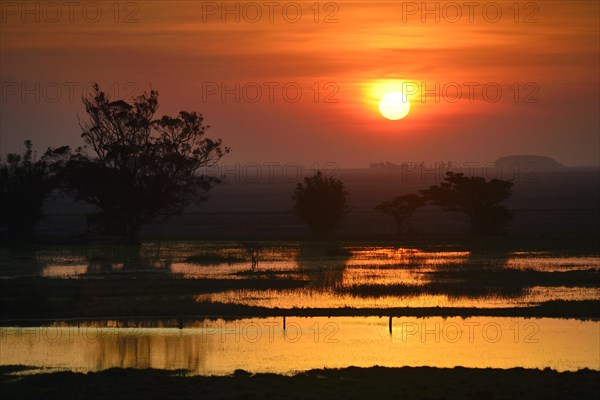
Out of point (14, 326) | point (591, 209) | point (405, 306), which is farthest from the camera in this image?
point (591, 209)

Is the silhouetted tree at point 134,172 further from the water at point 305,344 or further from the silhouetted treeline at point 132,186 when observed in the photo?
the water at point 305,344

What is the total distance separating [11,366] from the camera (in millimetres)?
26000

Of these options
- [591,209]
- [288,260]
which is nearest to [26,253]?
[288,260]

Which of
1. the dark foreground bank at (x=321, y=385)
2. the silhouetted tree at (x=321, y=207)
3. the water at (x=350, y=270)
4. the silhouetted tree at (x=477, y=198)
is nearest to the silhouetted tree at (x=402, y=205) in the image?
the silhouetted tree at (x=477, y=198)

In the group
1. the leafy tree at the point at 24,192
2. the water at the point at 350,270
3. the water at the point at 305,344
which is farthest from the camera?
the leafy tree at the point at 24,192

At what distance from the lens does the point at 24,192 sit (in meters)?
77.7

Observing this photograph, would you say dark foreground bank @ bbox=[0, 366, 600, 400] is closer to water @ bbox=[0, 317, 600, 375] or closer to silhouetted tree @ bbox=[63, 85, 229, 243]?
water @ bbox=[0, 317, 600, 375]

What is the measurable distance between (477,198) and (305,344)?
56115 millimetres

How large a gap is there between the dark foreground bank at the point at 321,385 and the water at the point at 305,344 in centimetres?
144

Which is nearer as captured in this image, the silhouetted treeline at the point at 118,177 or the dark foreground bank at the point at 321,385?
the dark foreground bank at the point at 321,385

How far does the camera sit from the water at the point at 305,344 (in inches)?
1062

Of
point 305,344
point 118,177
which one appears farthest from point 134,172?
point 305,344

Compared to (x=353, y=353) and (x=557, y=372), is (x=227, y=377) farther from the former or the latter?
(x=557, y=372)

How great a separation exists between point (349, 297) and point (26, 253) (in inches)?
1239
